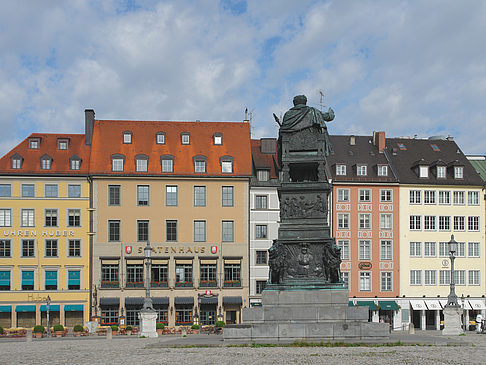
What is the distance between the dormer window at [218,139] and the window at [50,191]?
44.1 ft

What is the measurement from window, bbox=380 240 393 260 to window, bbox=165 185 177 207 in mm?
17834

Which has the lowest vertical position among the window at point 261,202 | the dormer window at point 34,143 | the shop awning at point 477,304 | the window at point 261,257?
the shop awning at point 477,304

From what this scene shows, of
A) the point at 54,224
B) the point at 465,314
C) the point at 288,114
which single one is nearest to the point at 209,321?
the point at 54,224

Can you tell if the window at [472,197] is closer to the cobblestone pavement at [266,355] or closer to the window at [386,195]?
the window at [386,195]

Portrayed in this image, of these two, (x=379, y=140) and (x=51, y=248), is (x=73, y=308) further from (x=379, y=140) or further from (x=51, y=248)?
(x=379, y=140)

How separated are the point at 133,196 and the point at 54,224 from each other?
6.53 m

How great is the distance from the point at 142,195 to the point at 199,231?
5356 mm

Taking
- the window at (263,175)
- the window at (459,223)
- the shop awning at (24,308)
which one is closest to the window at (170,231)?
the window at (263,175)

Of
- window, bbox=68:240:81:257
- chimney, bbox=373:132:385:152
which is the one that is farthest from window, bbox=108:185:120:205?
chimney, bbox=373:132:385:152

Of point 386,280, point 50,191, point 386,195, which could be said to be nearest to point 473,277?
point 386,280

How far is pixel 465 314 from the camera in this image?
64938 millimetres

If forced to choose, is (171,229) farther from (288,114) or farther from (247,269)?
(288,114)

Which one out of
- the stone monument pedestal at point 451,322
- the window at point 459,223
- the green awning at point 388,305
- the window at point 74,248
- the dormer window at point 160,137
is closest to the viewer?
the stone monument pedestal at point 451,322

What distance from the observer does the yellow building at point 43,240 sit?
196ft
